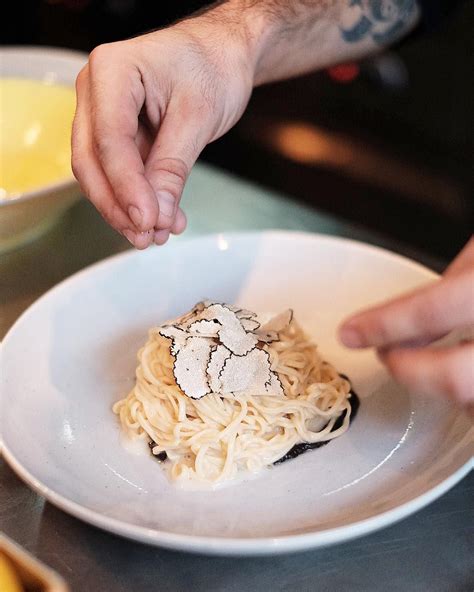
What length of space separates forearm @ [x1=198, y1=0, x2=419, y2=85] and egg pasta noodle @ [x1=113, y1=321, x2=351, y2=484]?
0.51 meters

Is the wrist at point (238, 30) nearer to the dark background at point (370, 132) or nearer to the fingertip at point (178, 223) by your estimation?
the fingertip at point (178, 223)

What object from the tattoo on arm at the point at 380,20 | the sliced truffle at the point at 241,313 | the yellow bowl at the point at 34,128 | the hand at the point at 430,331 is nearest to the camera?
the hand at the point at 430,331

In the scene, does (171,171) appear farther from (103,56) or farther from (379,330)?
(379,330)

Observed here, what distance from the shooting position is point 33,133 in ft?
5.74

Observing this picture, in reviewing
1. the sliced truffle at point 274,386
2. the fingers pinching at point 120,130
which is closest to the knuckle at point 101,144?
the fingers pinching at point 120,130

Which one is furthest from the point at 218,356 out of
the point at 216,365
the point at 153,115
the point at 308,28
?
the point at 308,28

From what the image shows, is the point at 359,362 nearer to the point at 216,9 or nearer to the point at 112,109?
the point at 112,109

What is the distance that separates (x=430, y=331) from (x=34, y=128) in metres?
1.15

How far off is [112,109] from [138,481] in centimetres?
49

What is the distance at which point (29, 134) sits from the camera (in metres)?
1.75

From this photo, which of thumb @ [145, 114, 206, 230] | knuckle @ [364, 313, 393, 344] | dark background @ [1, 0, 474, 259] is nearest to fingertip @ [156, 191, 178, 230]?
thumb @ [145, 114, 206, 230]

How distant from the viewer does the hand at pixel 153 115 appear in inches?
43.3

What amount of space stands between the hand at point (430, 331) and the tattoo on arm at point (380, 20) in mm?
868

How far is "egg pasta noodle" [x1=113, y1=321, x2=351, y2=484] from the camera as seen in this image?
1.06 meters
